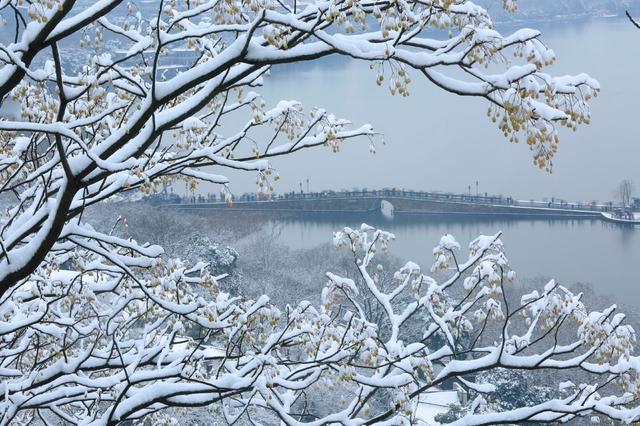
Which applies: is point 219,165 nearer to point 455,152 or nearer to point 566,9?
point 455,152

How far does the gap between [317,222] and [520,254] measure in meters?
13.7

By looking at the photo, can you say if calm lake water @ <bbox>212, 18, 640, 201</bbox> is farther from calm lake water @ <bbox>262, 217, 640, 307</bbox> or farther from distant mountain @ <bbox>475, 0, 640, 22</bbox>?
distant mountain @ <bbox>475, 0, 640, 22</bbox>

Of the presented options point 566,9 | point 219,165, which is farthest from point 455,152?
point 566,9

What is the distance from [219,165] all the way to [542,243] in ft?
142

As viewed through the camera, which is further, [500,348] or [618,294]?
[618,294]

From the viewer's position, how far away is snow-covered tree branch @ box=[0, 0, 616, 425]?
3.28 meters

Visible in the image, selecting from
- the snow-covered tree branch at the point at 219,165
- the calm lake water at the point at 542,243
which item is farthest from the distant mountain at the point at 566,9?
the snow-covered tree branch at the point at 219,165

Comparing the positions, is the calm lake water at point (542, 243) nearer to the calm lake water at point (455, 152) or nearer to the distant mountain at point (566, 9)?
the calm lake water at point (455, 152)

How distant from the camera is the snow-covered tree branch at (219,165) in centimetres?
328

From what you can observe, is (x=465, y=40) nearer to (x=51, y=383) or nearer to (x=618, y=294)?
(x=51, y=383)

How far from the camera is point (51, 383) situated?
4.64m

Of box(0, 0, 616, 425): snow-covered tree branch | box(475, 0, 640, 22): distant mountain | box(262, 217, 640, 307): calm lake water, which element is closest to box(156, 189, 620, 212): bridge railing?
box(262, 217, 640, 307): calm lake water

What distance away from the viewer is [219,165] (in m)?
4.29

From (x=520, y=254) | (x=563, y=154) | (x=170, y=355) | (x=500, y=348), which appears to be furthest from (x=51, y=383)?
(x=563, y=154)
